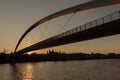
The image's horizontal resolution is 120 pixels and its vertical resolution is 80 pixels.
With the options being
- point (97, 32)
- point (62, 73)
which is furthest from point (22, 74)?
point (97, 32)

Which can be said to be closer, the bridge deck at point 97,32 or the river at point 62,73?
the bridge deck at point 97,32

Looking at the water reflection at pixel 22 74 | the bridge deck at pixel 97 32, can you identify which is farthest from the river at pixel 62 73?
the bridge deck at pixel 97 32

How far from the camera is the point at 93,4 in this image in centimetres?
2203

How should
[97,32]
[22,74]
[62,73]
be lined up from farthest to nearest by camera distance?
1. [22,74]
2. [62,73]
3. [97,32]

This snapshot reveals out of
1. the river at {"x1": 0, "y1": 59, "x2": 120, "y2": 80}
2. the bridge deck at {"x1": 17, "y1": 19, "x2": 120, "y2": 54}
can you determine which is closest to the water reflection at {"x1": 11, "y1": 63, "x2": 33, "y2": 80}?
the river at {"x1": 0, "y1": 59, "x2": 120, "y2": 80}

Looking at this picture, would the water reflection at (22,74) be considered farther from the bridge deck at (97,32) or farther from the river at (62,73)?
the bridge deck at (97,32)

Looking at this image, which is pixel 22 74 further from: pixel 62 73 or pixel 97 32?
pixel 97 32

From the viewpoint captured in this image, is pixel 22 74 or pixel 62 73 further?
pixel 22 74

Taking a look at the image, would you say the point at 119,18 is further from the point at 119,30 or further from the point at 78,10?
the point at 78,10

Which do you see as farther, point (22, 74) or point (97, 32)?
point (22, 74)

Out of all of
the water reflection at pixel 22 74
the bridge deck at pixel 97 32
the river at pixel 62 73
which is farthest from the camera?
the water reflection at pixel 22 74

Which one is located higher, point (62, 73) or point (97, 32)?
point (97, 32)

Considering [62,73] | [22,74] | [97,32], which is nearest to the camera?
[97,32]

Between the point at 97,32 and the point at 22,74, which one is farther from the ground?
the point at 97,32
